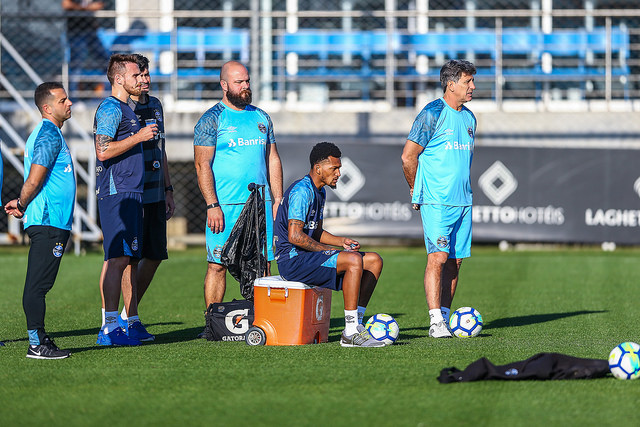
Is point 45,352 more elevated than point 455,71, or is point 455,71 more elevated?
point 455,71

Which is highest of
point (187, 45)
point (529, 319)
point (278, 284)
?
point (187, 45)

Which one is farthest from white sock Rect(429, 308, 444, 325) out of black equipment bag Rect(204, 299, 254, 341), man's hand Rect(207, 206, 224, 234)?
man's hand Rect(207, 206, 224, 234)

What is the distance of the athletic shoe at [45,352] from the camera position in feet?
20.3

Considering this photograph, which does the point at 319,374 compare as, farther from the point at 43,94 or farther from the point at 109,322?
the point at 43,94

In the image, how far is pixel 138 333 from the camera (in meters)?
7.20

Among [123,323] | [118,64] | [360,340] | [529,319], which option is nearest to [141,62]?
[118,64]

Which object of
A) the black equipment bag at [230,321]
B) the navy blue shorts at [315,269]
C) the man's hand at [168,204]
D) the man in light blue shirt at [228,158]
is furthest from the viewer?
the man's hand at [168,204]

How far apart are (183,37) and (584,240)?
743 cm

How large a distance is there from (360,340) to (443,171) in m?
1.58

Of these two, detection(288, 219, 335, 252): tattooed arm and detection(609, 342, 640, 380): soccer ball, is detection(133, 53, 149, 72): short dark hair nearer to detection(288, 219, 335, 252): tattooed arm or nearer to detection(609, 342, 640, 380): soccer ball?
detection(288, 219, 335, 252): tattooed arm

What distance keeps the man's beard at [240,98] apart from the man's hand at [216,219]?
78 centimetres

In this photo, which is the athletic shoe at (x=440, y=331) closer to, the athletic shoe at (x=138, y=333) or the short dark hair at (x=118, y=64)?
the athletic shoe at (x=138, y=333)

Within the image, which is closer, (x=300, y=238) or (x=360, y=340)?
(x=360, y=340)

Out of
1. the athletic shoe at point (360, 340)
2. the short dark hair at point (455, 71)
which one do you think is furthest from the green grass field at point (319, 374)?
the short dark hair at point (455, 71)
